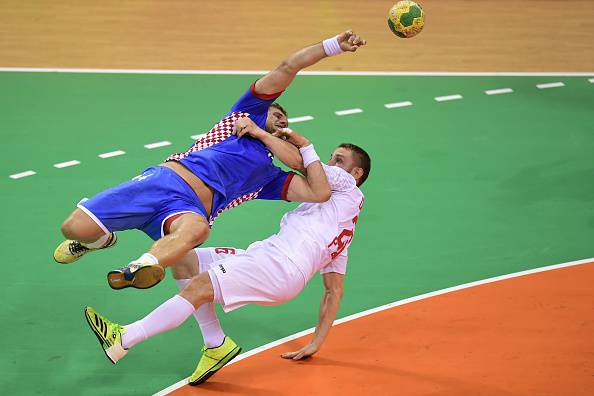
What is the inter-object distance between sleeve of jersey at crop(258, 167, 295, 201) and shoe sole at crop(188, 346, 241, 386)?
4.37 ft

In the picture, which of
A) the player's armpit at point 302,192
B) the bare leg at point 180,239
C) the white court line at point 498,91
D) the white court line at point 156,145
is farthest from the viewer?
the white court line at point 498,91

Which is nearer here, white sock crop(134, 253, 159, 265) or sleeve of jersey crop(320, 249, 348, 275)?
white sock crop(134, 253, 159, 265)

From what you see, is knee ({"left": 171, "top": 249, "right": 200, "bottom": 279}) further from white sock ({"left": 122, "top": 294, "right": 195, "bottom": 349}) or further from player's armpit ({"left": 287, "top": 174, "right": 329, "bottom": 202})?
player's armpit ({"left": 287, "top": 174, "right": 329, "bottom": 202})

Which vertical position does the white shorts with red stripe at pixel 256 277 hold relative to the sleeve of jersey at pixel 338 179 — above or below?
below

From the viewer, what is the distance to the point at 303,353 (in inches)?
320

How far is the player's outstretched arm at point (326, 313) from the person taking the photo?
8039mm

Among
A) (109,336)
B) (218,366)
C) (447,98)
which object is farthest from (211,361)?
(447,98)

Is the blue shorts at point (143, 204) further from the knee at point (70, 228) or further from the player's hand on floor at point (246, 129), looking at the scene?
the player's hand on floor at point (246, 129)

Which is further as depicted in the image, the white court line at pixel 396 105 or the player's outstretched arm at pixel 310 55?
the white court line at pixel 396 105

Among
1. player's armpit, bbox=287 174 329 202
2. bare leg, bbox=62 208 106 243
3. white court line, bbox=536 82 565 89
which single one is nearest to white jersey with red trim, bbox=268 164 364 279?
player's armpit, bbox=287 174 329 202

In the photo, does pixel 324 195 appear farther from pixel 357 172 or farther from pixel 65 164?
pixel 65 164

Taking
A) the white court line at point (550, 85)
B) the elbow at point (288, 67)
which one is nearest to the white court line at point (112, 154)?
the elbow at point (288, 67)

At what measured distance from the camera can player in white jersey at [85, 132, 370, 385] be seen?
24.2 ft

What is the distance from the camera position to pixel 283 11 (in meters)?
18.2
